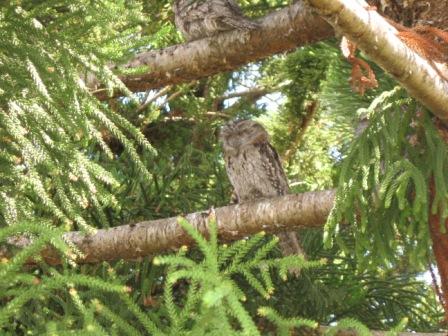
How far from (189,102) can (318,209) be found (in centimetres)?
234

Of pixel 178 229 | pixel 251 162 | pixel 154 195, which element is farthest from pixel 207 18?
pixel 251 162

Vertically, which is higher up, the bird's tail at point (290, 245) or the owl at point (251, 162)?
the owl at point (251, 162)

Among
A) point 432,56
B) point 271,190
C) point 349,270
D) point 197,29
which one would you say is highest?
point 197,29

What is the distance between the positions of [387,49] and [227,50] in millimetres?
1509

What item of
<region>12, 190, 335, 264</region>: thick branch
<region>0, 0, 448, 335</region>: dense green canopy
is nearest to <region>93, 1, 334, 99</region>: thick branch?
<region>0, 0, 448, 335</region>: dense green canopy

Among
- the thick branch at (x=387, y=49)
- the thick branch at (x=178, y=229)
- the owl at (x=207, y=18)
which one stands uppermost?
the owl at (x=207, y=18)

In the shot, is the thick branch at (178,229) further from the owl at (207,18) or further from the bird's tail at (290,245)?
the bird's tail at (290,245)

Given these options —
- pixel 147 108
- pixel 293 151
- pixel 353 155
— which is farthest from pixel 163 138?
pixel 353 155

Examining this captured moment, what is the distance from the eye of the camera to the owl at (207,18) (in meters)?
3.74

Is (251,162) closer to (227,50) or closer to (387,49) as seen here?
(227,50)

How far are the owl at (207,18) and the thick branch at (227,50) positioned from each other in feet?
0.19

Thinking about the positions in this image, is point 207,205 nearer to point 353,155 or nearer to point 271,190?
point 271,190

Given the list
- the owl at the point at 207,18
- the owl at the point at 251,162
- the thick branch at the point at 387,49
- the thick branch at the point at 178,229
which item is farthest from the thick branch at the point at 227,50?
the owl at the point at 251,162

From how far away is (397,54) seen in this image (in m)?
2.27
